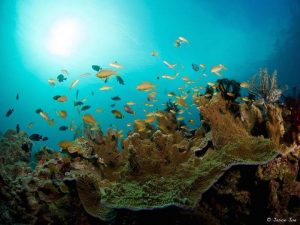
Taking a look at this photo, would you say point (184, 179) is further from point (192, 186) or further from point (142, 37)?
point (142, 37)

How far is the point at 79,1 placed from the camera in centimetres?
5666

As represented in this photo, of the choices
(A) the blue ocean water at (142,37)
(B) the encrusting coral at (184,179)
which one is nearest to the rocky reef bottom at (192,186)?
(B) the encrusting coral at (184,179)

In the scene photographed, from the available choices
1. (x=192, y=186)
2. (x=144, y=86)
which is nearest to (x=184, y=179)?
(x=192, y=186)

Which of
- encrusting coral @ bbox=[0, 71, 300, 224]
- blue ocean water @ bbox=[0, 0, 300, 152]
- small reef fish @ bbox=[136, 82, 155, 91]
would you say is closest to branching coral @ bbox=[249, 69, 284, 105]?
encrusting coral @ bbox=[0, 71, 300, 224]

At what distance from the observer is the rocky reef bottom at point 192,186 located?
3.43 m

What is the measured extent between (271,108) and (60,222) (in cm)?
458

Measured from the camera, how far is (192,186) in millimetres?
3332

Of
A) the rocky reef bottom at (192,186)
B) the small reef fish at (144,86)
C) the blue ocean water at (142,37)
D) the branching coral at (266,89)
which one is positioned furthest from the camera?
the blue ocean water at (142,37)

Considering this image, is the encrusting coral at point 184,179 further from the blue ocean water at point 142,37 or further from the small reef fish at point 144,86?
the blue ocean water at point 142,37

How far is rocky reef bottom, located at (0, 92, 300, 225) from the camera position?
3.43 meters

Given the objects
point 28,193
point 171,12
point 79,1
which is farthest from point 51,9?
point 28,193

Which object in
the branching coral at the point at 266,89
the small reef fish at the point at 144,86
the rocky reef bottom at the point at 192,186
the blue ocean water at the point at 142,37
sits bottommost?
the rocky reef bottom at the point at 192,186

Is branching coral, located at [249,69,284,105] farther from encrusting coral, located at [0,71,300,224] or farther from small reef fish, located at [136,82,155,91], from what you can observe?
small reef fish, located at [136,82,155,91]

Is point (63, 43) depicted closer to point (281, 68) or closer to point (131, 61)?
point (131, 61)
